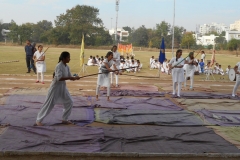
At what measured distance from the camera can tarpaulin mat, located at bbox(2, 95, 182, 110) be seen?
9367 millimetres

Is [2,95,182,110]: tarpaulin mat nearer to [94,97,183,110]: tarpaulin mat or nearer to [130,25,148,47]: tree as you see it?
[94,97,183,110]: tarpaulin mat

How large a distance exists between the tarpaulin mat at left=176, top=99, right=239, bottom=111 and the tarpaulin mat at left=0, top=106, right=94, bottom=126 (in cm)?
329

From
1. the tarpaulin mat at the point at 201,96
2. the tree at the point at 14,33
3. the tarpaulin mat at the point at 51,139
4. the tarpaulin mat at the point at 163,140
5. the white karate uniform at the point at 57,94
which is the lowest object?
the tarpaulin mat at the point at 163,140

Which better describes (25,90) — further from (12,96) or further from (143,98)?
(143,98)

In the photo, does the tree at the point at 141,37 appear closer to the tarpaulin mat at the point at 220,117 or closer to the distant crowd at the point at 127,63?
the distant crowd at the point at 127,63

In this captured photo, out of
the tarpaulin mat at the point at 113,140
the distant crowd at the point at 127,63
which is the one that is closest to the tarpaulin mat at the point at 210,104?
the tarpaulin mat at the point at 113,140

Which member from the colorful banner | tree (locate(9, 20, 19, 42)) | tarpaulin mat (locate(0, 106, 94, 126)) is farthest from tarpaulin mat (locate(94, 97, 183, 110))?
tree (locate(9, 20, 19, 42))

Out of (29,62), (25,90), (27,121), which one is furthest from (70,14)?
(27,121)

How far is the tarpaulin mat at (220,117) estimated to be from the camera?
7.86 m

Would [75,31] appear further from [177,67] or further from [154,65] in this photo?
[177,67]

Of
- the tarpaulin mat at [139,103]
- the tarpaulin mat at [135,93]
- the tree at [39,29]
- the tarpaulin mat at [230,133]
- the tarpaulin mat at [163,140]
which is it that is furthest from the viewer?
the tree at [39,29]

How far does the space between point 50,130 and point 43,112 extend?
26.6 inches

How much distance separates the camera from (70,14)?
72312 mm

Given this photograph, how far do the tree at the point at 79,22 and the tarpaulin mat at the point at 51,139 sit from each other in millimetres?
63239
